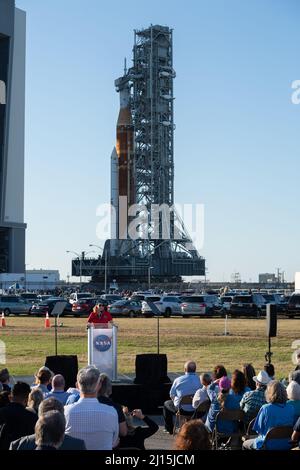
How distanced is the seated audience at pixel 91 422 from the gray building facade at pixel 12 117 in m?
69.6

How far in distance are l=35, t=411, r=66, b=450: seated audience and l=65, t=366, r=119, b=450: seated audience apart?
1.41 metres

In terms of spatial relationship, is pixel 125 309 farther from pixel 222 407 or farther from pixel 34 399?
pixel 34 399

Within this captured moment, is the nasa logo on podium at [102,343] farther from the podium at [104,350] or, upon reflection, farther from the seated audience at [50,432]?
the seated audience at [50,432]

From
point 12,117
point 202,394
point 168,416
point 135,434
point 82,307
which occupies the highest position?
point 12,117

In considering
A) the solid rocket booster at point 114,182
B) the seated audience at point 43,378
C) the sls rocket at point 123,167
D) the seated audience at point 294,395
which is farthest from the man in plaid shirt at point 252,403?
the solid rocket booster at point 114,182

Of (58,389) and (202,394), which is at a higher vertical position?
(58,389)

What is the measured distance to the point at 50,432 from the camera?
6.19 meters

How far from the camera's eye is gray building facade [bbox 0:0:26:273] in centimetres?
7819

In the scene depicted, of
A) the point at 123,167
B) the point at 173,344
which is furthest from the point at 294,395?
the point at 123,167

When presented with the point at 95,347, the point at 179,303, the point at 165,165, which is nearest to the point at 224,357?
the point at 95,347

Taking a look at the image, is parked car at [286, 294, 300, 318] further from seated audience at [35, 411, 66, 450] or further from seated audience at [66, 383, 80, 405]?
seated audience at [35, 411, 66, 450]

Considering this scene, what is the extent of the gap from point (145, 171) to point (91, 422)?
322 feet

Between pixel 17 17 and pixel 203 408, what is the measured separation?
7405 cm

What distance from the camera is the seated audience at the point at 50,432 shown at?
20.2 ft
